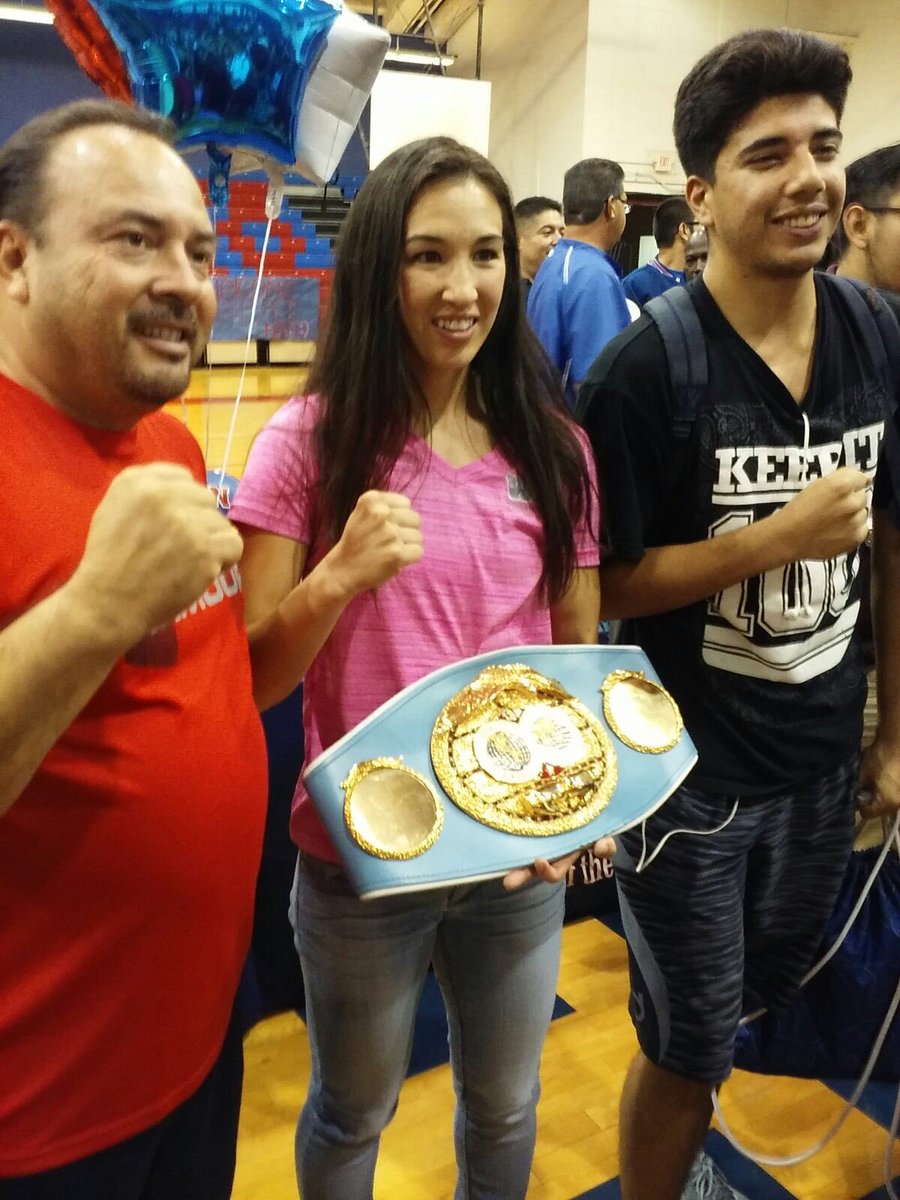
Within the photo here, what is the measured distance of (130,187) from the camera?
79 centimetres

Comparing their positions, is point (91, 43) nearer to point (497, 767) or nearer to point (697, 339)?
point (697, 339)

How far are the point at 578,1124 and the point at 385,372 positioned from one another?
152 centimetres

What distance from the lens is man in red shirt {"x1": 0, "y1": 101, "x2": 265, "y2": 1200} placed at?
2.49 ft

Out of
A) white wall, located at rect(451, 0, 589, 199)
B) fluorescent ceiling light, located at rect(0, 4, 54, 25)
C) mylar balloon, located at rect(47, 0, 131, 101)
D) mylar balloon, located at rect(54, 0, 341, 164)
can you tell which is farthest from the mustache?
fluorescent ceiling light, located at rect(0, 4, 54, 25)

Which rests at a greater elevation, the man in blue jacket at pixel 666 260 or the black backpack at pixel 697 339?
the man in blue jacket at pixel 666 260

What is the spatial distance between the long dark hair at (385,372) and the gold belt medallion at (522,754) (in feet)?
0.57

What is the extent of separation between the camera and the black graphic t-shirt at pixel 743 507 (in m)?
1.21

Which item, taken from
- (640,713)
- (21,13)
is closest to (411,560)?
(640,713)

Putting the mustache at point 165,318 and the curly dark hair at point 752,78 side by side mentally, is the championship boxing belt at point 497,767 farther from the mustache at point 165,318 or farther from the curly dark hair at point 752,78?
the curly dark hair at point 752,78

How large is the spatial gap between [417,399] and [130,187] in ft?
1.40

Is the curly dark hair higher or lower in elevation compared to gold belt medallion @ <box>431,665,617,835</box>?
higher

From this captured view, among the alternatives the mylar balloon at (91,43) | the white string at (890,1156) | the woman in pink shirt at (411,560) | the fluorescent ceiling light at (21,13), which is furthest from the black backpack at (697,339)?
the fluorescent ceiling light at (21,13)

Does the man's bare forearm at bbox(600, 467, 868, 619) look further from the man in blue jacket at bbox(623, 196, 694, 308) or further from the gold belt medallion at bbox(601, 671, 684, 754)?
the man in blue jacket at bbox(623, 196, 694, 308)

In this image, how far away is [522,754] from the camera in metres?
1.05
